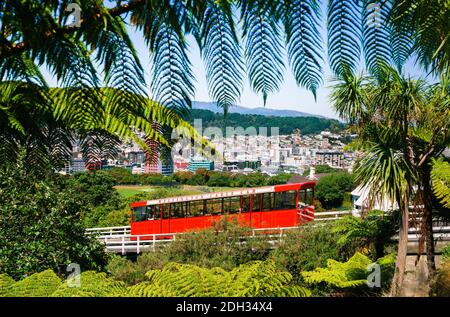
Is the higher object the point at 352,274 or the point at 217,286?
the point at 217,286

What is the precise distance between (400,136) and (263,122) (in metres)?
4.31

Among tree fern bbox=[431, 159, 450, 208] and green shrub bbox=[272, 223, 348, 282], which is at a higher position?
tree fern bbox=[431, 159, 450, 208]

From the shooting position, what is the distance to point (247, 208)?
31.4ft

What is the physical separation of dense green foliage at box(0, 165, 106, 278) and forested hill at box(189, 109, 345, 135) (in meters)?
5.15

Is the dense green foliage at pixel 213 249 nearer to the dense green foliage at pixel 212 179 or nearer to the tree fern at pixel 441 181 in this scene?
the tree fern at pixel 441 181

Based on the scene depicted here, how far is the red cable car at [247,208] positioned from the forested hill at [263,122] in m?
7.41

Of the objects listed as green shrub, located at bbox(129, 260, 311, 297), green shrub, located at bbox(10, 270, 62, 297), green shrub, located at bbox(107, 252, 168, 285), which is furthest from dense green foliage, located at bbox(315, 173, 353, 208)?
green shrub, located at bbox(10, 270, 62, 297)

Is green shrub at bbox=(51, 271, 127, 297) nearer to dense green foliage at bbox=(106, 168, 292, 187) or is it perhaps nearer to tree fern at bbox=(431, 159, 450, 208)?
tree fern at bbox=(431, 159, 450, 208)

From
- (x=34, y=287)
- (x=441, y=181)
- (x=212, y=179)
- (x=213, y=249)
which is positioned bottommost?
(x=213, y=249)

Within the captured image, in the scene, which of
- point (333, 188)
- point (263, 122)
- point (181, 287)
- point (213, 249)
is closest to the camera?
point (263, 122)

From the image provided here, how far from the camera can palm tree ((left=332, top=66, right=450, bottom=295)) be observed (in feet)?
16.2

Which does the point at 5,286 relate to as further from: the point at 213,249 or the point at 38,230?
the point at 213,249

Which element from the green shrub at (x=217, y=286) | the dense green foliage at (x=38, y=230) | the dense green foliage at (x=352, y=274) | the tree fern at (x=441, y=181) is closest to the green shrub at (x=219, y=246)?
the dense green foliage at (x=38, y=230)

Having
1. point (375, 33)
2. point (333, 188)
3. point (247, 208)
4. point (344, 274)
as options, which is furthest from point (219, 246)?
point (333, 188)
